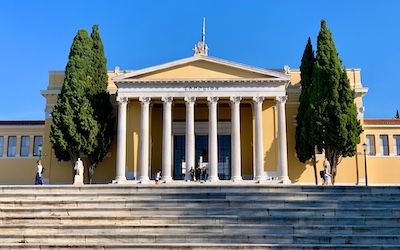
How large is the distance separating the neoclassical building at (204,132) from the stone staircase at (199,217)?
551 inches

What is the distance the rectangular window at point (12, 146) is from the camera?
39562mm

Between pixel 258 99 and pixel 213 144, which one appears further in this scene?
pixel 258 99

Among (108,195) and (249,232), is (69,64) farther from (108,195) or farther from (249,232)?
(249,232)

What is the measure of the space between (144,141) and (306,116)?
12.6 m

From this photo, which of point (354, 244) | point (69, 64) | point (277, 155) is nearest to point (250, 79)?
point (277, 155)

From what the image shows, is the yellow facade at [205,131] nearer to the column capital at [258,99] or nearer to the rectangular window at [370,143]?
the rectangular window at [370,143]

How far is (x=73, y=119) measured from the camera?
3453 cm

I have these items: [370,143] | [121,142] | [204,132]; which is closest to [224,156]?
[204,132]

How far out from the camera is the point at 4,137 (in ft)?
130

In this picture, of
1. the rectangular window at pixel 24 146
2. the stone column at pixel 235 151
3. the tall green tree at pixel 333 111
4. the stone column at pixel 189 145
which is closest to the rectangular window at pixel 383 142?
the tall green tree at pixel 333 111

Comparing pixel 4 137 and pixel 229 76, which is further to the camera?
pixel 4 137

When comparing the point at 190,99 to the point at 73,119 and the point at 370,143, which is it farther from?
the point at 370,143

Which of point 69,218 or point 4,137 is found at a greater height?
point 4,137

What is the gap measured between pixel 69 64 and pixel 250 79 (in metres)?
14.4
